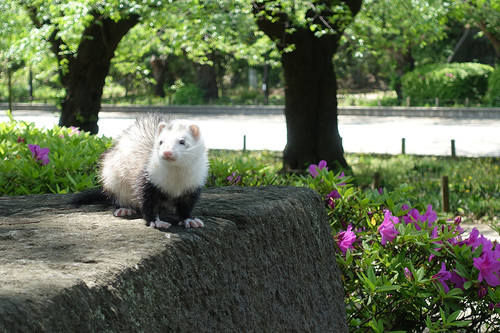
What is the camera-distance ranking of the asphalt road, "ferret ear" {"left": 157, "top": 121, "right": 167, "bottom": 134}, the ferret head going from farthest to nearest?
the asphalt road → "ferret ear" {"left": 157, "top": 121, "right": 167, "bottom": 134} → the ferret head

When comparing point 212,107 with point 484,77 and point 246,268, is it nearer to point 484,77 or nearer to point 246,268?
point 484,77

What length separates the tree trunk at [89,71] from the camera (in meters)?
12.4

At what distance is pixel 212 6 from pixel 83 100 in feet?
11.9

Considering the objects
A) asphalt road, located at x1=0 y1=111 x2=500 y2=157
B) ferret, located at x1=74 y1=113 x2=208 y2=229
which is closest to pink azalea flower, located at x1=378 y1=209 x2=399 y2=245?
ferret, located at x1=74 y1=113 x2=208 y2=229

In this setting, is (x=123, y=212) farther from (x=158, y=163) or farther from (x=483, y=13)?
(x=483, y=13)

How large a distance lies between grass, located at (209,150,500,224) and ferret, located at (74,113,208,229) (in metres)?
2.27

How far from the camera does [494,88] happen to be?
28.9 meters

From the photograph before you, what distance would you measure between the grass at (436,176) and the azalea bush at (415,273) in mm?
1849

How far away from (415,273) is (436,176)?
1060 cm

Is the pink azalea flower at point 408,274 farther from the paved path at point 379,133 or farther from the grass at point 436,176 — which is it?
the paved path at point 379,133

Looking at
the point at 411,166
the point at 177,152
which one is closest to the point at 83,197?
the point at 177,152

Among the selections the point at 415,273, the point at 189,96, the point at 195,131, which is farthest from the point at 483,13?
the point at 195,131

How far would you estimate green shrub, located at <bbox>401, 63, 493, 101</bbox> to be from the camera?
30.6 meters

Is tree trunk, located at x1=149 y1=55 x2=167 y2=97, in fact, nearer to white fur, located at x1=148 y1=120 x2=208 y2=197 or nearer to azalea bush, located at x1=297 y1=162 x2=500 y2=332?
azalea bush, located at x1=297 y1=162 x2=500 y2=332
